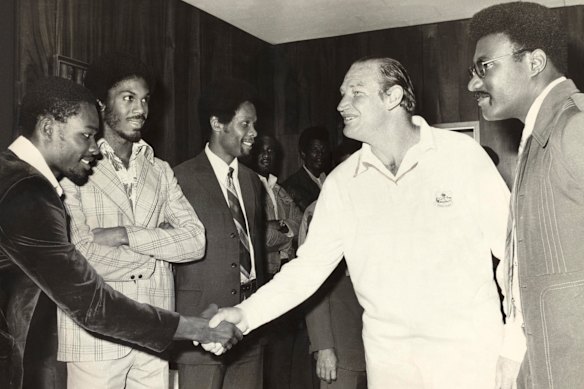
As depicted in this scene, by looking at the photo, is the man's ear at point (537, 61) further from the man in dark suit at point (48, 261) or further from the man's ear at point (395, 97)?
the man in dark suit at point (48, 261)

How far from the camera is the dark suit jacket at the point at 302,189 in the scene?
5371mm

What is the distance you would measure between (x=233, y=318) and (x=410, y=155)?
3.27 feet

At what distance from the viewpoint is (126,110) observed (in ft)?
10.00

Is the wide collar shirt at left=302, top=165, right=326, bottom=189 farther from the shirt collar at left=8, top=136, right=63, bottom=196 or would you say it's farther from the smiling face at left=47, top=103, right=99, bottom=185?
the shirt collar at left=8, top=136, right=63, bottom=196

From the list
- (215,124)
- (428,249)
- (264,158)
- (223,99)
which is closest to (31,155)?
(215,124)

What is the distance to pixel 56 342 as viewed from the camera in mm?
2561

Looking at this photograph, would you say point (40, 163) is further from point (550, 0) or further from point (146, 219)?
point (550, 0)

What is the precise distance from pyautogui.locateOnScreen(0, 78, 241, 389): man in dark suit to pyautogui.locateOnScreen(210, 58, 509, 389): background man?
668 millimetres

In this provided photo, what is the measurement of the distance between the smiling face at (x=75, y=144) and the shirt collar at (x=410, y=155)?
3.71ft

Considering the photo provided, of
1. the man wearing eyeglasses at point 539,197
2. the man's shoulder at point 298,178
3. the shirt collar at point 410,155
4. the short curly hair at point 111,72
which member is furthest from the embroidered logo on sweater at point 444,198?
the man's shoulder at point 298,178

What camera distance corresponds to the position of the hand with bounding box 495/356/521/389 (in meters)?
2.05

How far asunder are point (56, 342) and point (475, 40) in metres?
2.04

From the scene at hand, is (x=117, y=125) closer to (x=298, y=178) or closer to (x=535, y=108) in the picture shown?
(x=535, y=108)

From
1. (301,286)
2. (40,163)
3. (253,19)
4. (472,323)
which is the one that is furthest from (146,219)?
(253,19)
